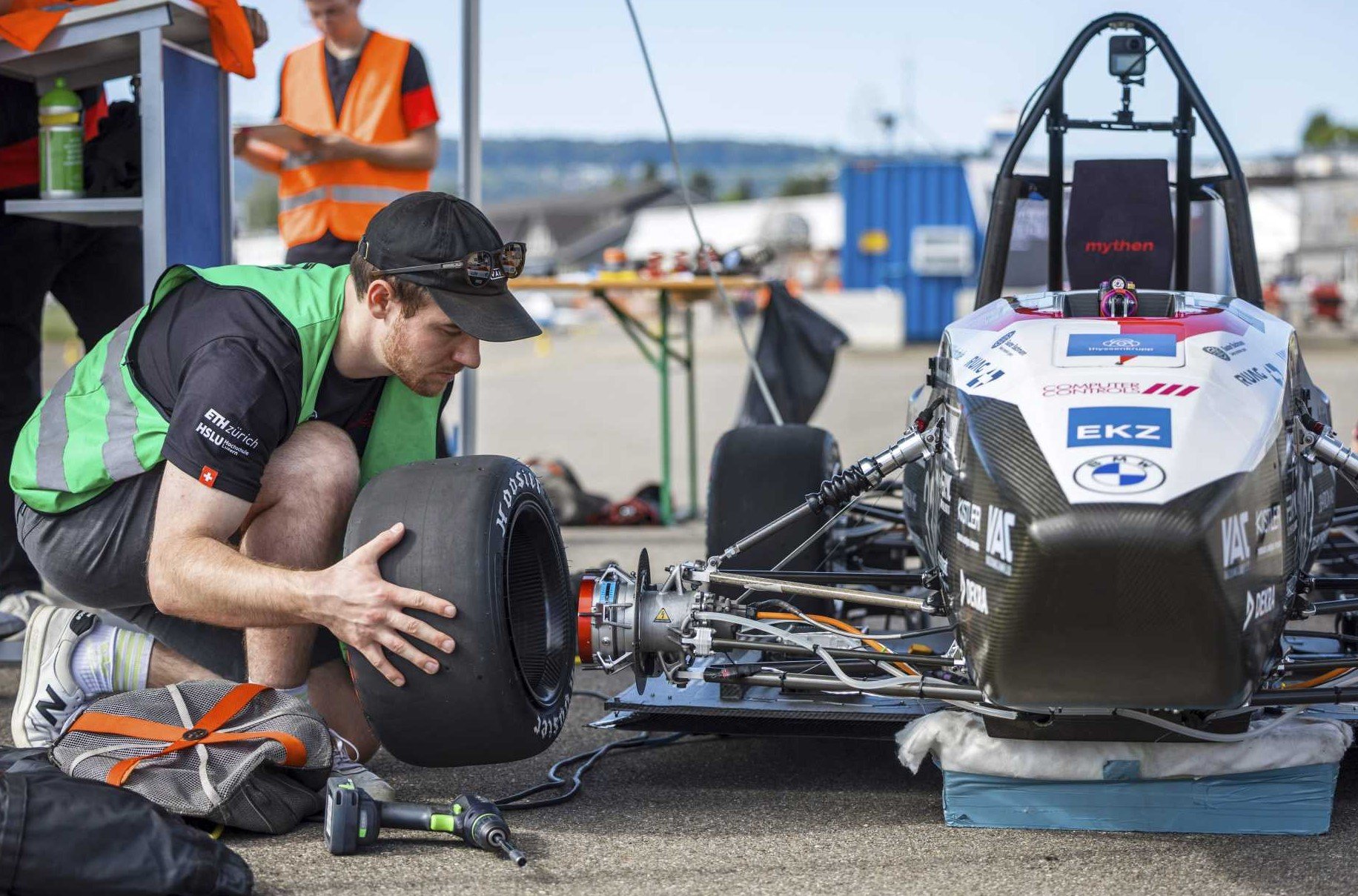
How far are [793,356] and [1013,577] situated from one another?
4.15 metres

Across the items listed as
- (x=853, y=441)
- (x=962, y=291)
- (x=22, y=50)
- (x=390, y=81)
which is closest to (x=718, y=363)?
(x=962, y=291)

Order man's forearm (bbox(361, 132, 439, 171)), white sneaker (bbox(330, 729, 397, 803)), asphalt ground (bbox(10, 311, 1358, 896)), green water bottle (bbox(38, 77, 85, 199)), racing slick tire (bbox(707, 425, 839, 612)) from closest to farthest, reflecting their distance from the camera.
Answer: asphalt ground (bbox(10, 311, 1358, 896)), white sneaker (bbox(330, 729, 397, 803)), racing slick tire (bbox(707, 425, 839, 612)), green water bottle (bbox(38, 77, 85, 199)), man's forearm (bbox(361, 132, 439, 171))

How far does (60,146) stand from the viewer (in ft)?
13.6

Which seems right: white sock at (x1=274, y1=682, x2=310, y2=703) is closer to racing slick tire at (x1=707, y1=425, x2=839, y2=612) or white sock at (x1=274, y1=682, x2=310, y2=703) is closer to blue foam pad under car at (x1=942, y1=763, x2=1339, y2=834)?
racing slick tire at (x1=707, y1=425, x2=839, y2=612)

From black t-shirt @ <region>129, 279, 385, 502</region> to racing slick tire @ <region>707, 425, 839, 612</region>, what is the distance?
0.97 metres

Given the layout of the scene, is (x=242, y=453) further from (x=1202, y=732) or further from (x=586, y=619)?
(x=1202, y=732)

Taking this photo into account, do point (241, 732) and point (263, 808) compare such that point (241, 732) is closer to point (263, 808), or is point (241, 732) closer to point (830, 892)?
point (263, 808)

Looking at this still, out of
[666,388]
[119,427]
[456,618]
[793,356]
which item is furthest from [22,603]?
[666,388]

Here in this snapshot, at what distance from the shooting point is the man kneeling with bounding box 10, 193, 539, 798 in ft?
9.15

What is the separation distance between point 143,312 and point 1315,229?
106ft

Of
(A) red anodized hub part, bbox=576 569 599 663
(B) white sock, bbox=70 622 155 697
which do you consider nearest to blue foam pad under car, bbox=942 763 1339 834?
(A) red anodized hub part, bbox=576 569 599 663

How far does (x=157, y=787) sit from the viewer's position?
2.66 metres

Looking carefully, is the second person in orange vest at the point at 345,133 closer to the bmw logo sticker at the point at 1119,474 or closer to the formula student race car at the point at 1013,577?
the formula student race car at the point at 1013,577

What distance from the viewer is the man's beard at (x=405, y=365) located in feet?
9.96
